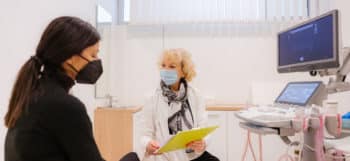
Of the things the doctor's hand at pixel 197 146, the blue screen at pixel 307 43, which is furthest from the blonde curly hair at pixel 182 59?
the blue screen at pixel 307 43

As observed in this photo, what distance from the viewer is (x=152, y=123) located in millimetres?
2092

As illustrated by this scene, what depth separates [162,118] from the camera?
2.05 m

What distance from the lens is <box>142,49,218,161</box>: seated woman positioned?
80.0 inches

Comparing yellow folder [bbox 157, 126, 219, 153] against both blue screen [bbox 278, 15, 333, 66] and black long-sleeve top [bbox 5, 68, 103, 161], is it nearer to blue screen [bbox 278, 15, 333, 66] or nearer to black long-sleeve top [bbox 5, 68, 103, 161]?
black long-sleeve top [bbox 5, 68, 103, 161]

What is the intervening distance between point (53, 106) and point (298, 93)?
1.27 meters

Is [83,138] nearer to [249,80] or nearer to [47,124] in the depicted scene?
[47,124]

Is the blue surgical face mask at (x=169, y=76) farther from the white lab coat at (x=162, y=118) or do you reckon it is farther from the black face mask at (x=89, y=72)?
the black face mask at (x=89, y=72)

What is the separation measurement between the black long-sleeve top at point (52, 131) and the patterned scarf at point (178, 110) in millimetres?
1110

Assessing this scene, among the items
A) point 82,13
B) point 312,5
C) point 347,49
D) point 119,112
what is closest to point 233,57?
point 312,5

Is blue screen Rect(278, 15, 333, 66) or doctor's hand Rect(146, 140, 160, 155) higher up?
blue screen Rect(278, 15, 333, 66)

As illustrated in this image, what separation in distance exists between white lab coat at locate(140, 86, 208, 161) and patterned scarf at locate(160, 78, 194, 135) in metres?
0.02

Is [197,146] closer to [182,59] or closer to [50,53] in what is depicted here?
[182,59]

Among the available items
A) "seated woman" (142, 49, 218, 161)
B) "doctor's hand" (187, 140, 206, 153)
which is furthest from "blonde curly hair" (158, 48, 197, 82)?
"doctor's hand" (187, 140, 206, 153)

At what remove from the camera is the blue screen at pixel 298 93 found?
161cm
